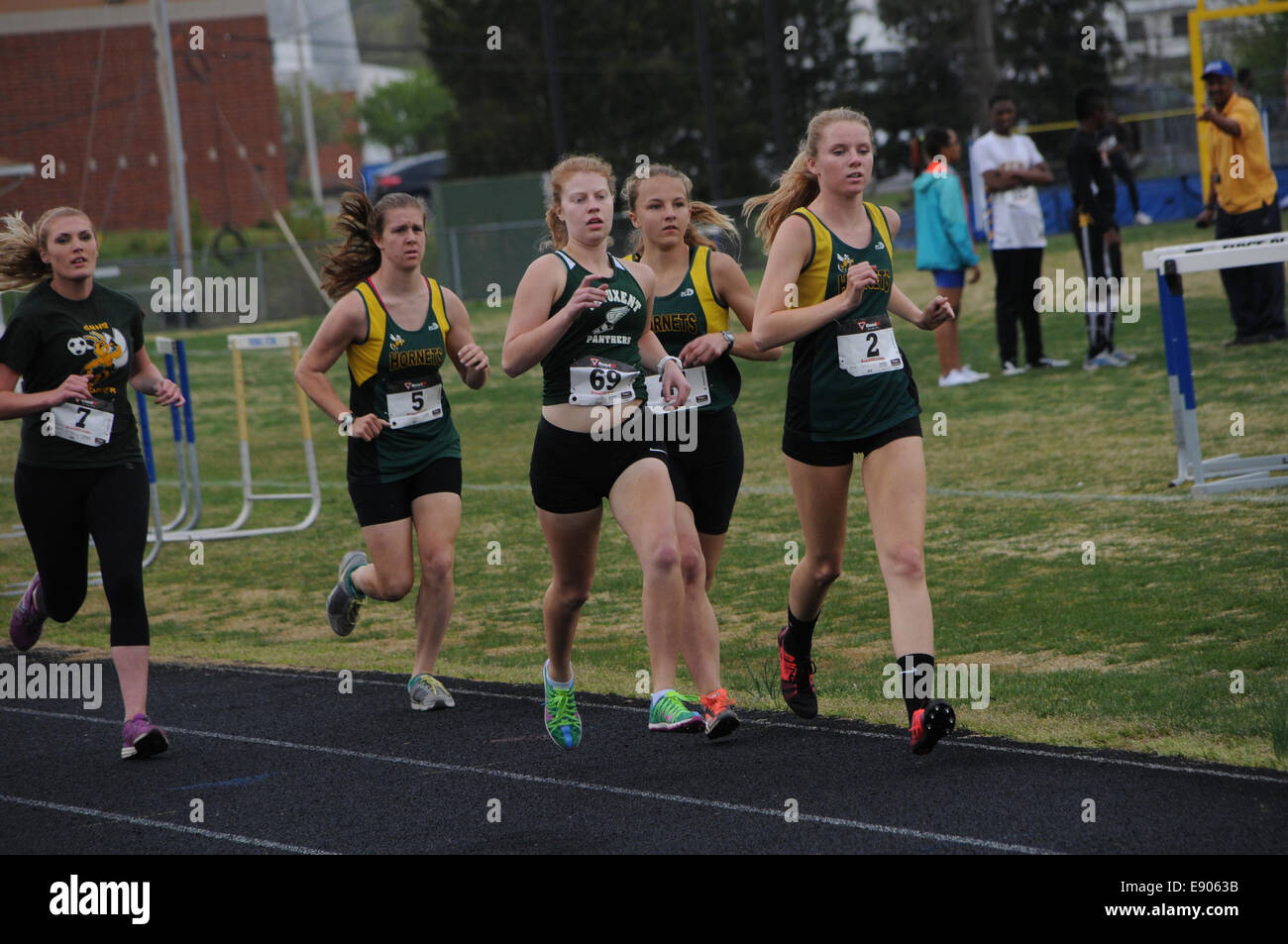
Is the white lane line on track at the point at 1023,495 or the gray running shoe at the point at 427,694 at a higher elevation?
the white lane line on track at the point at 1023,495

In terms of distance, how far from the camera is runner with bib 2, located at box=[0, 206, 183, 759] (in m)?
6.55

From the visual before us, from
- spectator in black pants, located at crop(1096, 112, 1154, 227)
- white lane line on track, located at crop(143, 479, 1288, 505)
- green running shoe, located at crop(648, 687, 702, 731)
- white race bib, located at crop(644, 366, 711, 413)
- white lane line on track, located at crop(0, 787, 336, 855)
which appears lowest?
white lane line on track, located at crop(0, 787, 336, 855)

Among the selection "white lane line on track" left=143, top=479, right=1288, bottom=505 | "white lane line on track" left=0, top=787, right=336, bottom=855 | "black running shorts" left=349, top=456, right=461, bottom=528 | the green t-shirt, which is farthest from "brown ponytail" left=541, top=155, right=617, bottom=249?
"white lane line on track" left=143, top=479, right=1288, bottom=505

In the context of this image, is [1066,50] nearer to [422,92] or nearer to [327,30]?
[327,30]

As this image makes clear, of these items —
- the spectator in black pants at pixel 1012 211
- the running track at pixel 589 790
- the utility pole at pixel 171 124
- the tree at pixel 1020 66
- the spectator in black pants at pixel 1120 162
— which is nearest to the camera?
the running track at pixel 589 790

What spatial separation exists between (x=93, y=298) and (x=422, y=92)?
320ft

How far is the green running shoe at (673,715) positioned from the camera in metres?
6.01

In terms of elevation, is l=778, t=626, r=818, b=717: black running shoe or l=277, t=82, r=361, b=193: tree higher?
l=277, t=82, r=361, b=193: tree

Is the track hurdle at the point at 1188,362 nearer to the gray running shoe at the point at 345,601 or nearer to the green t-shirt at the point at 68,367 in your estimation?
the gray running shoe at the point at 345,601

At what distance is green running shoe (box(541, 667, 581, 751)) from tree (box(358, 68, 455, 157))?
3796 inches

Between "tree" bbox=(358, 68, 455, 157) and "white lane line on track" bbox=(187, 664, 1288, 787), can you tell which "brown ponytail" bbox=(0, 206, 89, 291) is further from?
"tree" bbox=(358, 68, 455, 157)

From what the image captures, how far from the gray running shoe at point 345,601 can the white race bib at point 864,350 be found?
284 cm

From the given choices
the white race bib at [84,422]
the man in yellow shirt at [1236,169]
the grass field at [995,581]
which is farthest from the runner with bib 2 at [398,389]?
the man in yellow shirt at [1236,169]
